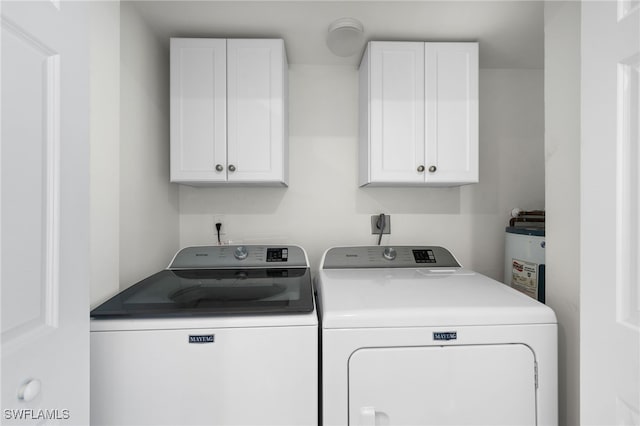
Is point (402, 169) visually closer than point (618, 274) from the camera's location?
No

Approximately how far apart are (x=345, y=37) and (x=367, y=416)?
178 cm

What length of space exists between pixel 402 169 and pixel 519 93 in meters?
1.15

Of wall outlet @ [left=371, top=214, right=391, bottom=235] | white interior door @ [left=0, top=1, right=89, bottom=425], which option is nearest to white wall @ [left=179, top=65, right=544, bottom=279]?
wall outlet @ [left=371, top=214, right=391, bottom=235]

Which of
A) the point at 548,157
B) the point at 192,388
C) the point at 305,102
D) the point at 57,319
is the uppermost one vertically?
the point at 305,102

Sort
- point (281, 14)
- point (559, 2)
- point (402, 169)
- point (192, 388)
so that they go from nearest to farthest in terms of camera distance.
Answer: point (192, 388) → point (559, 2) → point (281, 14) → point (402, 169)

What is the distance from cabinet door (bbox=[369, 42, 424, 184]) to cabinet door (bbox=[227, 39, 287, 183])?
528 mm

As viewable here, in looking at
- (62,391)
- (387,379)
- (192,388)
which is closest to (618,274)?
(387,379)

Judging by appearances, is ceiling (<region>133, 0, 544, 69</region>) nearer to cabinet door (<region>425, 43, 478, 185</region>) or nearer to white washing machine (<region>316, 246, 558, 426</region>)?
cabinet door (<region>425, 43, 478, 185</region>)

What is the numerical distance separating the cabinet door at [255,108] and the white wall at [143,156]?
0.43m

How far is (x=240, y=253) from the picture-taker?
5.89ft

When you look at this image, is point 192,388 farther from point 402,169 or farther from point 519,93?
point 519,93

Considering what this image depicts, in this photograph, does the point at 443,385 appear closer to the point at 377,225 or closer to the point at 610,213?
the point at 610,213

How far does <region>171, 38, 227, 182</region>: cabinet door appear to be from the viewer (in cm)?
174

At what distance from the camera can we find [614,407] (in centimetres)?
76
